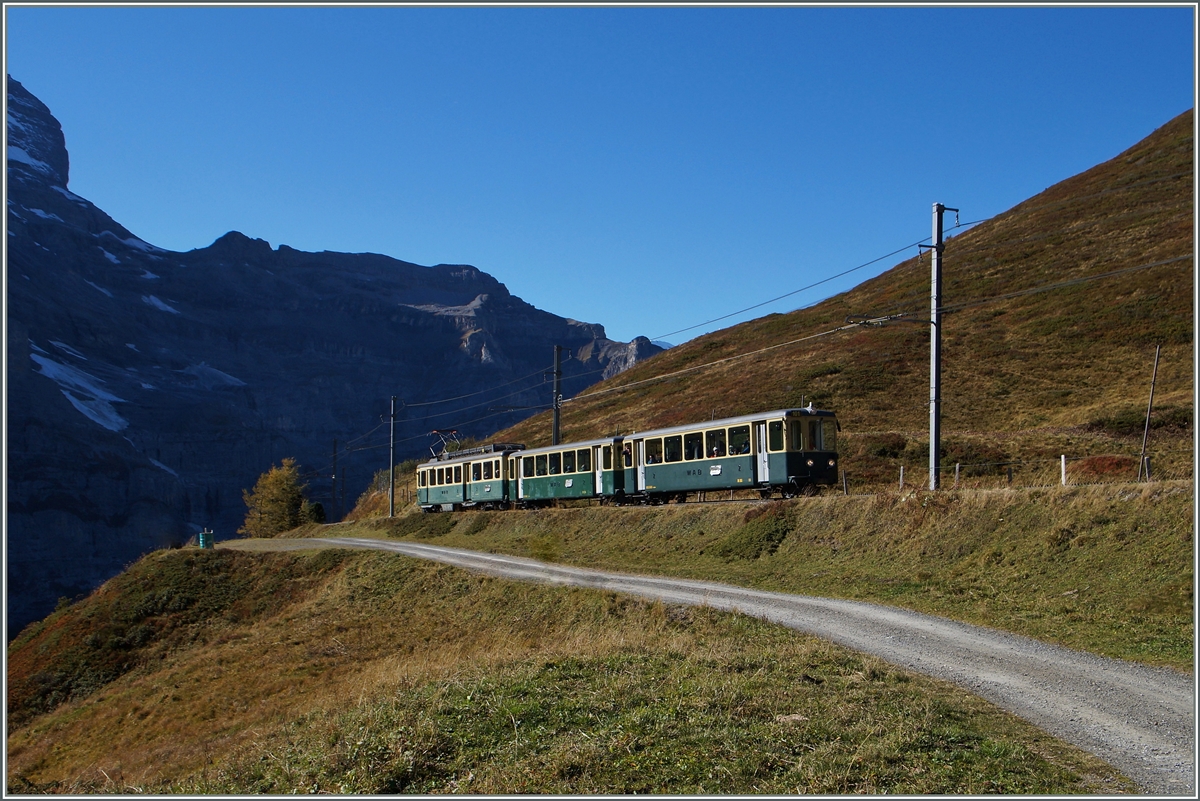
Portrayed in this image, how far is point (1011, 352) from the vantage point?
58.5 meters

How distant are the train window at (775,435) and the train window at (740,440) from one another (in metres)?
0.95

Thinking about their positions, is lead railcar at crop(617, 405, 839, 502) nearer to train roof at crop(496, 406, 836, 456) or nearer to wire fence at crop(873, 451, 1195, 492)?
train roof at crop(496, 406, 836, 456)

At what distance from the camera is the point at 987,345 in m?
61.1

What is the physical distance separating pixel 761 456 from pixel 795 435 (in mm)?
1429

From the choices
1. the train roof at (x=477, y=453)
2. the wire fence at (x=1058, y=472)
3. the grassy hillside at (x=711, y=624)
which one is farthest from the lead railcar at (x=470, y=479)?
the wire fence at (x=1058, y=472)

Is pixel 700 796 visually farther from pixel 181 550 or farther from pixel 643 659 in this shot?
pixel 181 550

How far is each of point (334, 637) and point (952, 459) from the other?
1031 inches

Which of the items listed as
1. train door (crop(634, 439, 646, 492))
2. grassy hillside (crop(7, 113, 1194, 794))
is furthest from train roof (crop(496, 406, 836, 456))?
grassy hillside (crop(7, 113, 1194, 794))

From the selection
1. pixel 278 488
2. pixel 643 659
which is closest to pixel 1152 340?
pixel 643 659

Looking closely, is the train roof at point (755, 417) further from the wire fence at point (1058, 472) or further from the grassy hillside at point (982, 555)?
the grassy hillside at point (982, 555)

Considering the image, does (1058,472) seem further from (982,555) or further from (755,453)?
(982,555)

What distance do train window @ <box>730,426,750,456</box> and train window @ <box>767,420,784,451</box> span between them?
3.13 feet

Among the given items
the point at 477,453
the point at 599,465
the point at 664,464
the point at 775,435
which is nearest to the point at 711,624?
the point at 775,435

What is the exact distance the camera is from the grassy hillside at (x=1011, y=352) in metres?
41.7
